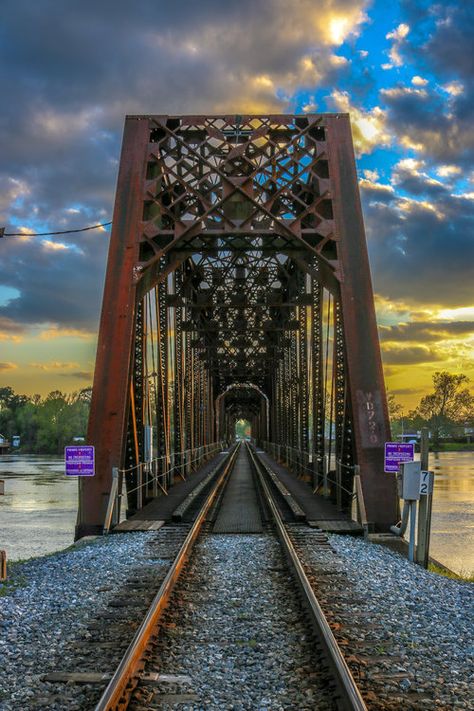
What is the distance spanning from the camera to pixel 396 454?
11914mm

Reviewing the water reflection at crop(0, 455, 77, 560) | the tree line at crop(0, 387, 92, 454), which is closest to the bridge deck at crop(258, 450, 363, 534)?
the water reflection at crop(0, 455, 77, 560)

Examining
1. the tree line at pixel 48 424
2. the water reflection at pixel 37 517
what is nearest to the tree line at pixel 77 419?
the tree line at pixel 48 424

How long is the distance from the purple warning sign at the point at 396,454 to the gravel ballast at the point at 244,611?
77.4 inches

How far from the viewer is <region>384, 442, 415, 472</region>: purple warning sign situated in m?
11.8

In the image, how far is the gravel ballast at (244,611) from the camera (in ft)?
14.9

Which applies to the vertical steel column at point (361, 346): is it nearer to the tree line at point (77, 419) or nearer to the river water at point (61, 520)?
the river water at point (61, 520)

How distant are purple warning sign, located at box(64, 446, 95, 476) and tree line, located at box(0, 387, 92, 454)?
97.0m

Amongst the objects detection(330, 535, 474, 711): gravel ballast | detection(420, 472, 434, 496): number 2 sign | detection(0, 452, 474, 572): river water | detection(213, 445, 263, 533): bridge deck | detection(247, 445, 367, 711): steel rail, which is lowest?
detection(0, 452, 474, 572): river water

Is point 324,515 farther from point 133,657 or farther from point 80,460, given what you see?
point 133,657

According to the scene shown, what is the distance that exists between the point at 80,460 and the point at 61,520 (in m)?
12.9

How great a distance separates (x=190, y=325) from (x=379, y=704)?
940 inches

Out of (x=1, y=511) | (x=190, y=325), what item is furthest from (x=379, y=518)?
(x=1, y=511)

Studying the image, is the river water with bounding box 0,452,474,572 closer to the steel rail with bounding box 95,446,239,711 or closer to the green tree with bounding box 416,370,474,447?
the steel rail with bounding box 95,446,239,711

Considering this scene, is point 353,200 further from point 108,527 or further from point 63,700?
point 63,700
